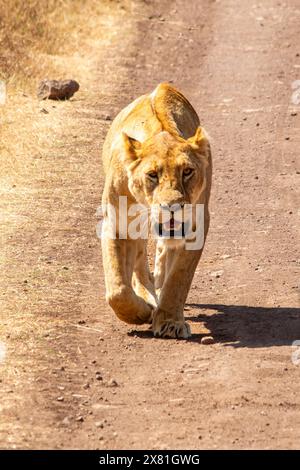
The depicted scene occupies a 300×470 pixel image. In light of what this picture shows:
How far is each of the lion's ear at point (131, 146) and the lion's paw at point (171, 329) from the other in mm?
988

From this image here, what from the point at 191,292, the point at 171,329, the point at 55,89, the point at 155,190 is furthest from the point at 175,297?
the point at 55,89

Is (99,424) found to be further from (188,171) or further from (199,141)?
(199,141)

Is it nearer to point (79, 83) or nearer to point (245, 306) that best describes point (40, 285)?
point (245, 306)

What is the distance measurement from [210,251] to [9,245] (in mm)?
1400

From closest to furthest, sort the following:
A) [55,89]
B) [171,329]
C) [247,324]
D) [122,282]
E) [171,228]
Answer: [171,228] → [122,282] → [171,329] → [247,324] → [55,89]

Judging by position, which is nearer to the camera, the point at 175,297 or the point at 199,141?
the point at 199,141

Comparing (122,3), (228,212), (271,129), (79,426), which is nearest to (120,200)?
(79,426)

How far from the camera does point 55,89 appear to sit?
12.4 meters

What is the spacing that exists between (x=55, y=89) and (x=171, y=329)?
5.95 meters

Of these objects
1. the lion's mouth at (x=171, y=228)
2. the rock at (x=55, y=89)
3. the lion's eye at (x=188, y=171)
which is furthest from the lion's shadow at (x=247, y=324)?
the rock at (x=55, y=89)

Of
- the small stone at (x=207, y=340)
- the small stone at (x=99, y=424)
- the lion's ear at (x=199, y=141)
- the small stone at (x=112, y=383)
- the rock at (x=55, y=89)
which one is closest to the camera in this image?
the small stone at (x=99, y=424)

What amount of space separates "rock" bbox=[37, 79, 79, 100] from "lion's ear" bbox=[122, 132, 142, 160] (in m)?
5.82

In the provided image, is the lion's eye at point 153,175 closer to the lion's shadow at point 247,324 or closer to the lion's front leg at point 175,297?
the lion's front leg at point 175,297

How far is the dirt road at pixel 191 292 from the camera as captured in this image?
18.7ft
